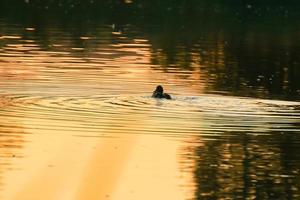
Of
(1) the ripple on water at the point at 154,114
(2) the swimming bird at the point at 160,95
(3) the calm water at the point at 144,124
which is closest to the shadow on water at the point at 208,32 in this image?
(3) the calm water at the point at 144,124

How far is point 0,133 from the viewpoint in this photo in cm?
2702

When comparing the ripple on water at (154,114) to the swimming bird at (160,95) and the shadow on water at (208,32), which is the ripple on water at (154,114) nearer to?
the swimming bird at (160,95)

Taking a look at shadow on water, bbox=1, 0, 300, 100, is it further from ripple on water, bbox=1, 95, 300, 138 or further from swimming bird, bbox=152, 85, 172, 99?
swimming bird, bbox=152, 85, 172, 99

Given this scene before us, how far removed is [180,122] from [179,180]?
715cm

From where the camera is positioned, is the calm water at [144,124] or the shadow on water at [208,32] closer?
the calm water at [144,124]

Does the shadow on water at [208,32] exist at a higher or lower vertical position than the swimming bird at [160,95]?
lower

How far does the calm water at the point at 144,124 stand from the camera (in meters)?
22.1

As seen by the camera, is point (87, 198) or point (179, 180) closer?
point (87, 198)

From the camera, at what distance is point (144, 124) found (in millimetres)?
29141

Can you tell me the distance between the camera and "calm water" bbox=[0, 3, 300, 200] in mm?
22062

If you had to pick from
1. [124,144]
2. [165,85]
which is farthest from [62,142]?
[165,85]

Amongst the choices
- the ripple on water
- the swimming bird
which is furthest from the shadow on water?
the swimming bird

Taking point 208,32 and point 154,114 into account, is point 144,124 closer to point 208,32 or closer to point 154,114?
point 154,114

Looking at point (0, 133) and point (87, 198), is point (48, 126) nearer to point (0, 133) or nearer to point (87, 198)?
point (0, 133)
